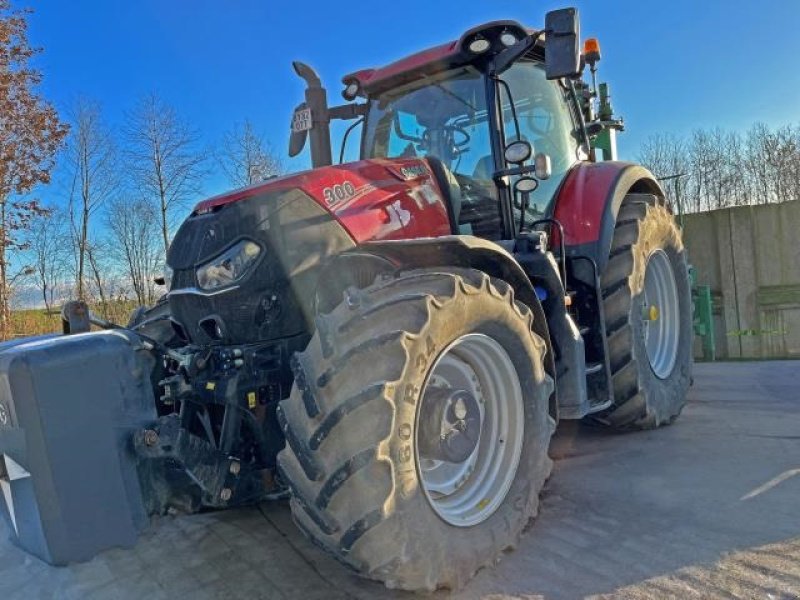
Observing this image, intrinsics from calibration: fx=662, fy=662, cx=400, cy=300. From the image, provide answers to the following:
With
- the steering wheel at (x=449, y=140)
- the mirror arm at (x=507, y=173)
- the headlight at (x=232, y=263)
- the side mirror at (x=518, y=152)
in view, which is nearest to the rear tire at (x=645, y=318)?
the mirror arm at (x=507, y=173)

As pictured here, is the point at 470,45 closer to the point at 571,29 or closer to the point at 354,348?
the point at 571,29

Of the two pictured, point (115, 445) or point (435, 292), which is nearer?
point (115, 445)

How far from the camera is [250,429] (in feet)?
9.32

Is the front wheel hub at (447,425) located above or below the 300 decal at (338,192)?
below

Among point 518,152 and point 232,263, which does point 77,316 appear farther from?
point 518,152

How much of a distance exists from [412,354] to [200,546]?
166cm

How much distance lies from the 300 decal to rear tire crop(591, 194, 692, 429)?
2073 millimetres

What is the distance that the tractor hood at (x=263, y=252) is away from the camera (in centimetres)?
283

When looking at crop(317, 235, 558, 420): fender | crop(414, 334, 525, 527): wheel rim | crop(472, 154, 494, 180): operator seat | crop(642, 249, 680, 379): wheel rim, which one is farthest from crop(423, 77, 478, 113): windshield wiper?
crop(642, 249, 680, 379): wheel rim

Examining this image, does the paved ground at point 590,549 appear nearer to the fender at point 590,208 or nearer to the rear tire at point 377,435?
the rear tire at point 377,435

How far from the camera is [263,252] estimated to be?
2.82m

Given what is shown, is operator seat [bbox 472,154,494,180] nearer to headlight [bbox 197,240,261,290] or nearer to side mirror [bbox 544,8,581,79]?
side mirror [bbox 544,8,581,79]

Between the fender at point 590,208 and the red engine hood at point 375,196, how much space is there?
3.46ft

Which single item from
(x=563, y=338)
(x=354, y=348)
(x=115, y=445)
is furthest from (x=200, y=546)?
(x=563, y=338)
